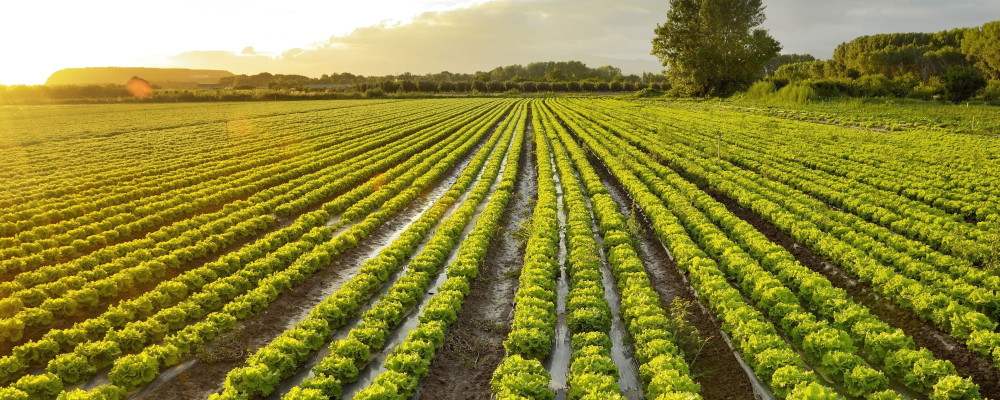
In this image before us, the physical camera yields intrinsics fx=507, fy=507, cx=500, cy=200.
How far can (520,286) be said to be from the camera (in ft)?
40.5

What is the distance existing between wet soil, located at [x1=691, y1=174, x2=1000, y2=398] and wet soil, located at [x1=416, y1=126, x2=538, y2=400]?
764 cm

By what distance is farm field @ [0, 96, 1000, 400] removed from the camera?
864 cm

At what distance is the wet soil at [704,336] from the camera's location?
28.7ft

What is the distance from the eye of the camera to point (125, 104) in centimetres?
10181

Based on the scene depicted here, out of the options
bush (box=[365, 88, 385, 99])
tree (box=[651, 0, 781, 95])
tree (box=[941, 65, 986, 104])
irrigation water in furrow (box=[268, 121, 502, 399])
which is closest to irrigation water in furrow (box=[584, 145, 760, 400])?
irrigation water in furrow (box=[268, 121, 502, 399])

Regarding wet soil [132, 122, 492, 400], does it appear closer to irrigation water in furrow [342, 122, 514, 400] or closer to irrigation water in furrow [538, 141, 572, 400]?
irrigation water in furrow [342, 122, 514, 400]

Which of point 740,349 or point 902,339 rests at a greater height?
point 902,339

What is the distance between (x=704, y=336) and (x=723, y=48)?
270 feet

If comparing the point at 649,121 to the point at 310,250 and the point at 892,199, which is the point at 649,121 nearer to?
the point at 892,199

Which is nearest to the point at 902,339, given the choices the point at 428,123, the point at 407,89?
the point at 428,123

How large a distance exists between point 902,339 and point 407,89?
447 feet

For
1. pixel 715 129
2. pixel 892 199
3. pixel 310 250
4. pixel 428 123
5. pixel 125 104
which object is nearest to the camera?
pixel 310 250

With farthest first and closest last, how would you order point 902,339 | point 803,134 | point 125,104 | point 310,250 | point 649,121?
point 125,104 < point 649,121 < point 803,134 < point 310,250 < point 902,339

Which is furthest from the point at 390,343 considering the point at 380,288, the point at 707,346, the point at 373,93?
the point at 373,93
